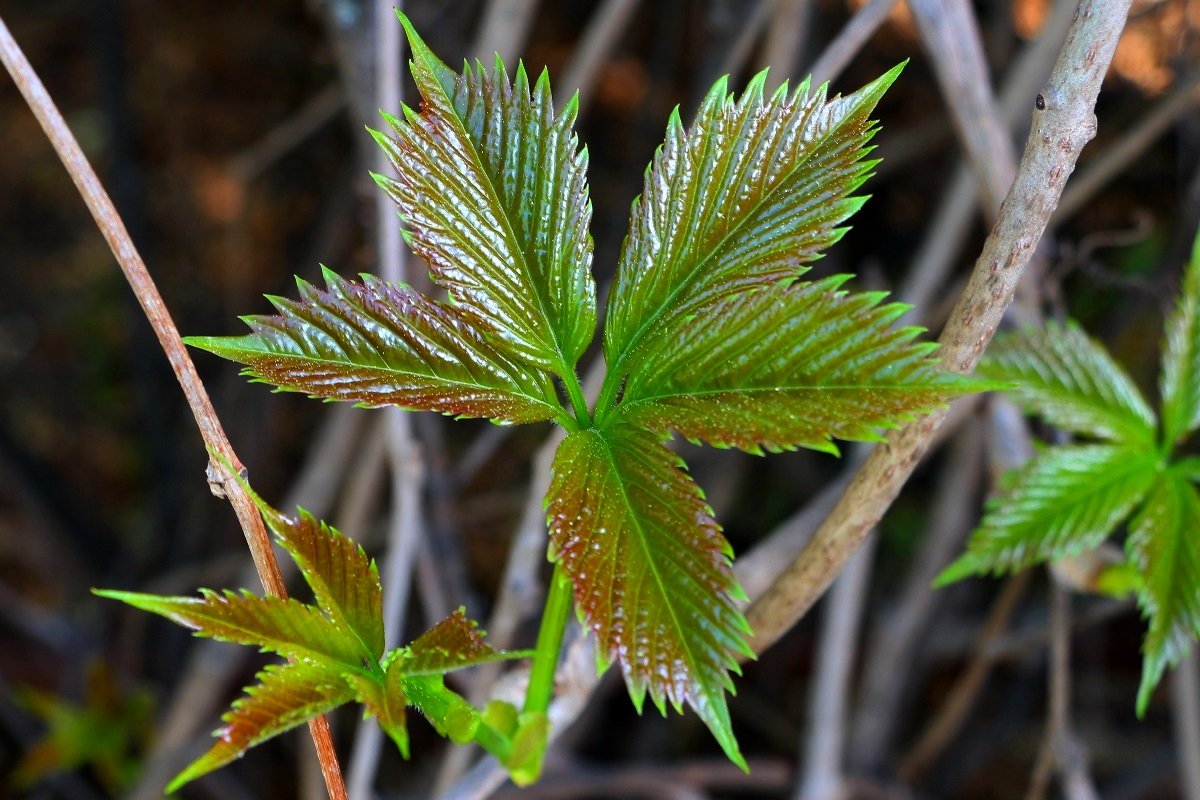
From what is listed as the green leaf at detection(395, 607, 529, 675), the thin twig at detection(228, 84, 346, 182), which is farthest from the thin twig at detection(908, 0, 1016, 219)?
the thin twig at detection(228, 84, 346, 182)

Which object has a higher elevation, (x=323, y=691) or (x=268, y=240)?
(x=268, y=240)

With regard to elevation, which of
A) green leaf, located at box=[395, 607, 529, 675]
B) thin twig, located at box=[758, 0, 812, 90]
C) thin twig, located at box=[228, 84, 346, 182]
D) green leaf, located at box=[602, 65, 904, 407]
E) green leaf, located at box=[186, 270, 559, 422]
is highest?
thin twig, located at box=[228, 84, 346, 182]

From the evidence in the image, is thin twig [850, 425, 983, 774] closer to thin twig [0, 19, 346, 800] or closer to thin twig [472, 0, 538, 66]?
thin twig [472, 0, 538, 66]

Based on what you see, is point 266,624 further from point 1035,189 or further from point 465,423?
point 465,423

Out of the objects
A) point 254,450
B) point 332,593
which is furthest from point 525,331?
point 254,450

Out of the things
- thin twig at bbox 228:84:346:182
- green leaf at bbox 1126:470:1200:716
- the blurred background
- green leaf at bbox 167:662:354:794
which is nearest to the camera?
green leaf at bbox 167:662:354:794

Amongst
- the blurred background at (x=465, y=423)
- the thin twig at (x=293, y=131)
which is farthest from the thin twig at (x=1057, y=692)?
the thin twig at (x=293, y=131)

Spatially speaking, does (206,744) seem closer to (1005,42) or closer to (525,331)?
(525,331)
